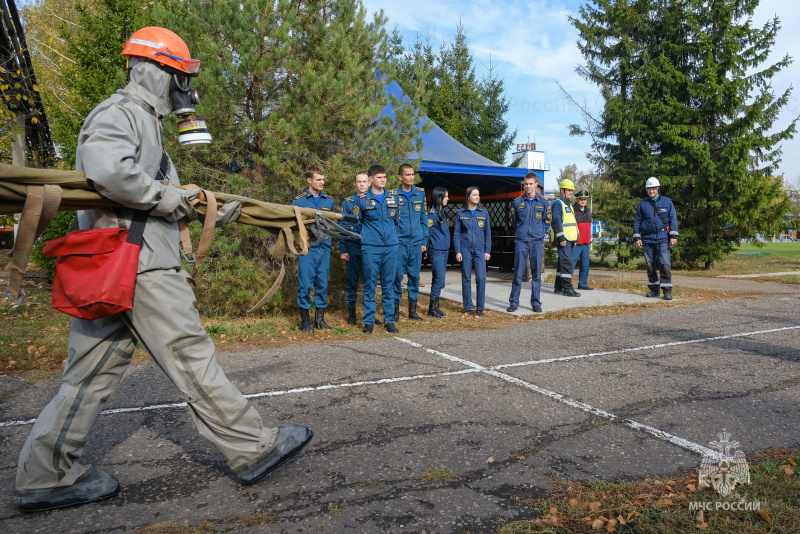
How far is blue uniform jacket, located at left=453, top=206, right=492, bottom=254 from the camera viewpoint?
30.9 ft

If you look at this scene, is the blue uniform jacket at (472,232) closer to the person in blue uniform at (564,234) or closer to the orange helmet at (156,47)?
the person in blue uniform at (564,234)

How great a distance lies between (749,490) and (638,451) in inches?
28.8

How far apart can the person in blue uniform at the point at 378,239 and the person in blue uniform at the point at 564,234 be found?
14.7 feet

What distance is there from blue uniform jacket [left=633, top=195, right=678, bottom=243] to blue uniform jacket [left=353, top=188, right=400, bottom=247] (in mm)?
5874

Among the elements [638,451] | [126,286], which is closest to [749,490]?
[638,451]

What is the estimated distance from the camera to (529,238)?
9953 mm

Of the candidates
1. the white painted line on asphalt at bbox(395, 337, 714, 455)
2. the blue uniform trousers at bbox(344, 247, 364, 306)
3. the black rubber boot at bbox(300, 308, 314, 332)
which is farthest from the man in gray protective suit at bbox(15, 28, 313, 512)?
the blue uniform trousers at bbox(344, 247, 364, 306)

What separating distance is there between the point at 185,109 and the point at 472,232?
678 cm

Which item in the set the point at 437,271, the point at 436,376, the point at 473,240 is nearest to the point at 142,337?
the point at 436,376

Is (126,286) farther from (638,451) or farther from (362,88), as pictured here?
(362,88)

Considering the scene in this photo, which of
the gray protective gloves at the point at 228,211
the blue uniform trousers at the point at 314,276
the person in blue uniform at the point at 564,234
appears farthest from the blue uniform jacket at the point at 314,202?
the person in blue uniform at the point at 564,234

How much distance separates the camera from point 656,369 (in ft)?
18.7

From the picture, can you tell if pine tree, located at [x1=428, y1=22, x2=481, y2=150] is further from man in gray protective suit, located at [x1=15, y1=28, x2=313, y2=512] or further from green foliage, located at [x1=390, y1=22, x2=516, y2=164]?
man in gray protective suit, located at [x1=15, y1=28, x2=313, y2=512]

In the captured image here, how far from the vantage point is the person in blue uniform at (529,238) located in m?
9.80
